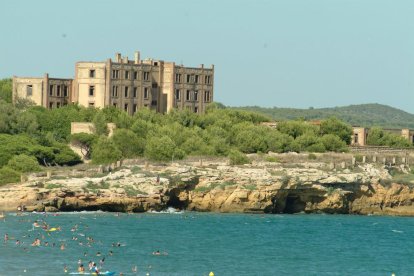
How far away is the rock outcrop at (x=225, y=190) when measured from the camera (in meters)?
116

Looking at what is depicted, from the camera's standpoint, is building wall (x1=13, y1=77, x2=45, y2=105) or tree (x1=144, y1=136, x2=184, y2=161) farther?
building wall (x1=13, y1=77, x2=45, y2=105)

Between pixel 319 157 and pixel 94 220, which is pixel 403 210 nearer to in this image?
pixel 319 157

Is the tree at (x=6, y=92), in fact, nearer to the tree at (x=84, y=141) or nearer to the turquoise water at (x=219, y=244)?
the tree at (x=84, y=141)

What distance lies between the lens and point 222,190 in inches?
4843

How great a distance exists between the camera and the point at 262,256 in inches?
3720

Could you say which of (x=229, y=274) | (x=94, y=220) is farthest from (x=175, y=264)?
(x=94, y=220)

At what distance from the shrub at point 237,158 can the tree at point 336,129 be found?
27.4 m

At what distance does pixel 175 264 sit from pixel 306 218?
3989 centimetres

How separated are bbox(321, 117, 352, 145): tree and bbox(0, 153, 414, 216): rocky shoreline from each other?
24.6 metres

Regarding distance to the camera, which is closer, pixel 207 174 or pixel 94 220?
pixel 94 220

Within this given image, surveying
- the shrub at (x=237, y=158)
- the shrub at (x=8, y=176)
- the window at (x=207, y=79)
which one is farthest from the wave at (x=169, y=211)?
the window at (x=207, y=79)

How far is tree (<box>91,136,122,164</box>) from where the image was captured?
134 meters

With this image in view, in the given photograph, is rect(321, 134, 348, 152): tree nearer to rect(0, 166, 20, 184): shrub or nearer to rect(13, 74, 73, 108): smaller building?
rect(13, 74, 73, 108): smaller building

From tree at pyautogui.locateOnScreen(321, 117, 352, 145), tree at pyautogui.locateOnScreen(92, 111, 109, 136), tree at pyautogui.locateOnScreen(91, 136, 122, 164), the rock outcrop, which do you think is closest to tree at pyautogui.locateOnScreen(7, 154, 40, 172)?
the rock outcrop
